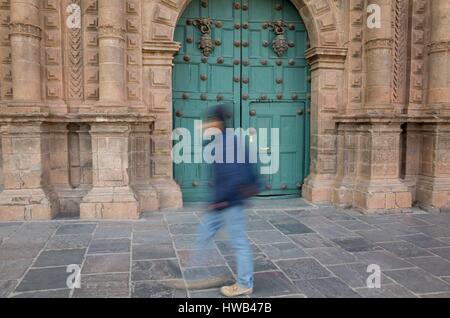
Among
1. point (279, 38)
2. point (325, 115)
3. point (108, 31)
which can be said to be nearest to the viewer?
point (108, 31)

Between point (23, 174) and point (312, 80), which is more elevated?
point (312, 80)

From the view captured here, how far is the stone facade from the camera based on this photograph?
5.64 m

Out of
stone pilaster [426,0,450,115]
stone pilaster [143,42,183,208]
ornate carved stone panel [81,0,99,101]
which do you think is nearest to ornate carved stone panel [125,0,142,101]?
stone pilaster [143,42,183,208]

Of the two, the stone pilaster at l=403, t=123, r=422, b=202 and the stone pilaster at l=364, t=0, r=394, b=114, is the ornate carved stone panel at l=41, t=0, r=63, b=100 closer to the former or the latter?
the stone pilaster at l=364, t=0, r=394, b=114

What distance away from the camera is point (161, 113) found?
6.40 m

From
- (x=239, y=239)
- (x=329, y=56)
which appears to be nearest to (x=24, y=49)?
(x=239, y=239)

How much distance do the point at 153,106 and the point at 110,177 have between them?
4.44 feet

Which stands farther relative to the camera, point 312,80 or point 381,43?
point 312,80

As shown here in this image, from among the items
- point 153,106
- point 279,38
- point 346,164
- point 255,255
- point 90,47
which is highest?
point 279,38

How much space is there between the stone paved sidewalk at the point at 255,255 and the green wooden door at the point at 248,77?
1.41 m

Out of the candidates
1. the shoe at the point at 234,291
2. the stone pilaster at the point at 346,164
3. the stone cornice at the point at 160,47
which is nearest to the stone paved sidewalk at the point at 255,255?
the shoe at the point at 234,291

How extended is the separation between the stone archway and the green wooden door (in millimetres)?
263

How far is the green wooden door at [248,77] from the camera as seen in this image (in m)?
6.86

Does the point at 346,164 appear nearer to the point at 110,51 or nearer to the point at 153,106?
the point at 153,106
